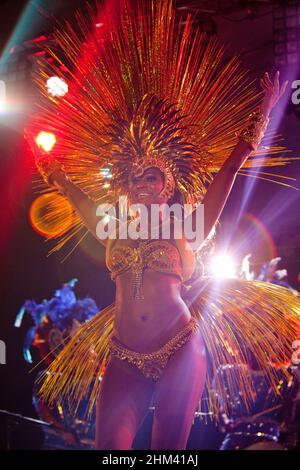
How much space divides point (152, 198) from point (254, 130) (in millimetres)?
634

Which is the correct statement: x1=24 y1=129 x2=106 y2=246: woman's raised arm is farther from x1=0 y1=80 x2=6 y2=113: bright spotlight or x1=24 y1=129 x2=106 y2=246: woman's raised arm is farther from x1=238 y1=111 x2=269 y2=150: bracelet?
x1=0 y1=80 x2=6 y2=113: bright spotlight

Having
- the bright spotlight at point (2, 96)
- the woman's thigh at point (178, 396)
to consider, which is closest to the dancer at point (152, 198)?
the woman's thigh at point (178, 396)

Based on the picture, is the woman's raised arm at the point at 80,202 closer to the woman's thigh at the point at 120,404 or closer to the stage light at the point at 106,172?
the stage light at the point at 106,172

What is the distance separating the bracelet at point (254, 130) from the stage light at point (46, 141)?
122cm

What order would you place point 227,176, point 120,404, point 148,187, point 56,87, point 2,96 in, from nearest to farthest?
point 120,404, point 227,176, point 148,187, point 56,87, point 2,96

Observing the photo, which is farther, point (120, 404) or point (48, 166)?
point (48, 166)

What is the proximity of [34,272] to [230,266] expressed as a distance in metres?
3.13

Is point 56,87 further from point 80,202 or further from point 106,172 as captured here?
point 80,202

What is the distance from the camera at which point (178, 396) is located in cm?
236

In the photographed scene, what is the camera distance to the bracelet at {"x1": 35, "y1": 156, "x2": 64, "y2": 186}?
3.00m

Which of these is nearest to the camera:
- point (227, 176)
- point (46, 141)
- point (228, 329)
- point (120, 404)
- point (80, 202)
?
point (120, 404)

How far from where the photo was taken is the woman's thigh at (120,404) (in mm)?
2299

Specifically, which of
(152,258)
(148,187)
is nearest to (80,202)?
(148,187)

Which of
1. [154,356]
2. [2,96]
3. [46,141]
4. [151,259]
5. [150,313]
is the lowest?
[154,356]
